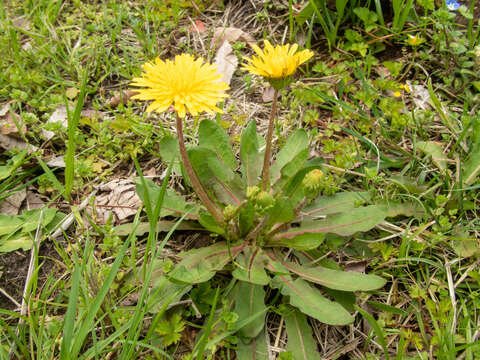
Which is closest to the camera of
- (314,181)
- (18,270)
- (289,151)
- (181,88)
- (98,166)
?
(181,88)

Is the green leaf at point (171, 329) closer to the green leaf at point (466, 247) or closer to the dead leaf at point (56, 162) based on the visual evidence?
the dead leaf at point (56, 162)

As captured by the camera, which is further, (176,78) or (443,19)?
(443,19)

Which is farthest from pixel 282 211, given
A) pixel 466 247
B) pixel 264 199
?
pixel 466 247

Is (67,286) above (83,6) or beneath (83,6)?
beneath

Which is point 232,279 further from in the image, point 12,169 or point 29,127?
point 29,127

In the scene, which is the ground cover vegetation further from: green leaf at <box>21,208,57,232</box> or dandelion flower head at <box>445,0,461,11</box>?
dandelion flower head at <box>445,0,461,11</box>

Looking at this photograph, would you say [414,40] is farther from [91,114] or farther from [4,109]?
[4,109]

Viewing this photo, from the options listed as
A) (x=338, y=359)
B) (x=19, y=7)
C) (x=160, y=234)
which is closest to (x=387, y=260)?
(x=338, y=359)
